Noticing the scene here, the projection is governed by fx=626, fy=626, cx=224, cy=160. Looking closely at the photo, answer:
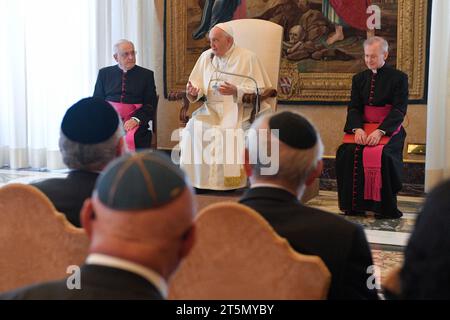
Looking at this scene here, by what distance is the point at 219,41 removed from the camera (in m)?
6.43

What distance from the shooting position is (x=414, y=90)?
7.27m

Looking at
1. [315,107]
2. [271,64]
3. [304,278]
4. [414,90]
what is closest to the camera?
[304,278]

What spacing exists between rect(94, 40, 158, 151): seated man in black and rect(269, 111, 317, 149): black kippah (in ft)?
15.5

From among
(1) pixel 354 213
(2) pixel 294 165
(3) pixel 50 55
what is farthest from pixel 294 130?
(3) pixel 50 55

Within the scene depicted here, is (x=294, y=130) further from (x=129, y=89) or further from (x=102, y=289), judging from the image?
(x=129, y=89)

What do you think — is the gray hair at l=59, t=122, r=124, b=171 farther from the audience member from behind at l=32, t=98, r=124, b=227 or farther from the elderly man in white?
the elderly man in white

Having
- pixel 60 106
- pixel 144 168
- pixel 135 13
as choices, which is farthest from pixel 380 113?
pixel 144 168

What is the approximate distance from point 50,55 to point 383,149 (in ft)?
16.6

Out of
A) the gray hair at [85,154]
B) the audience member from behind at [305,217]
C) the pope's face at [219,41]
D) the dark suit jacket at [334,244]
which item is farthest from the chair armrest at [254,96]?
the dark suit jacket at [334,244]

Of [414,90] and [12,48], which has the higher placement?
[12,48]

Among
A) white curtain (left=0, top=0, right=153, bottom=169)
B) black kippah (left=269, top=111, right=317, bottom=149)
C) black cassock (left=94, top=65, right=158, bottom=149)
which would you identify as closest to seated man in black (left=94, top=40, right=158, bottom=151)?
black cassock (left=94, top=65, right=158, bottom=149)

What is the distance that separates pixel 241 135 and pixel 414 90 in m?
2.38
